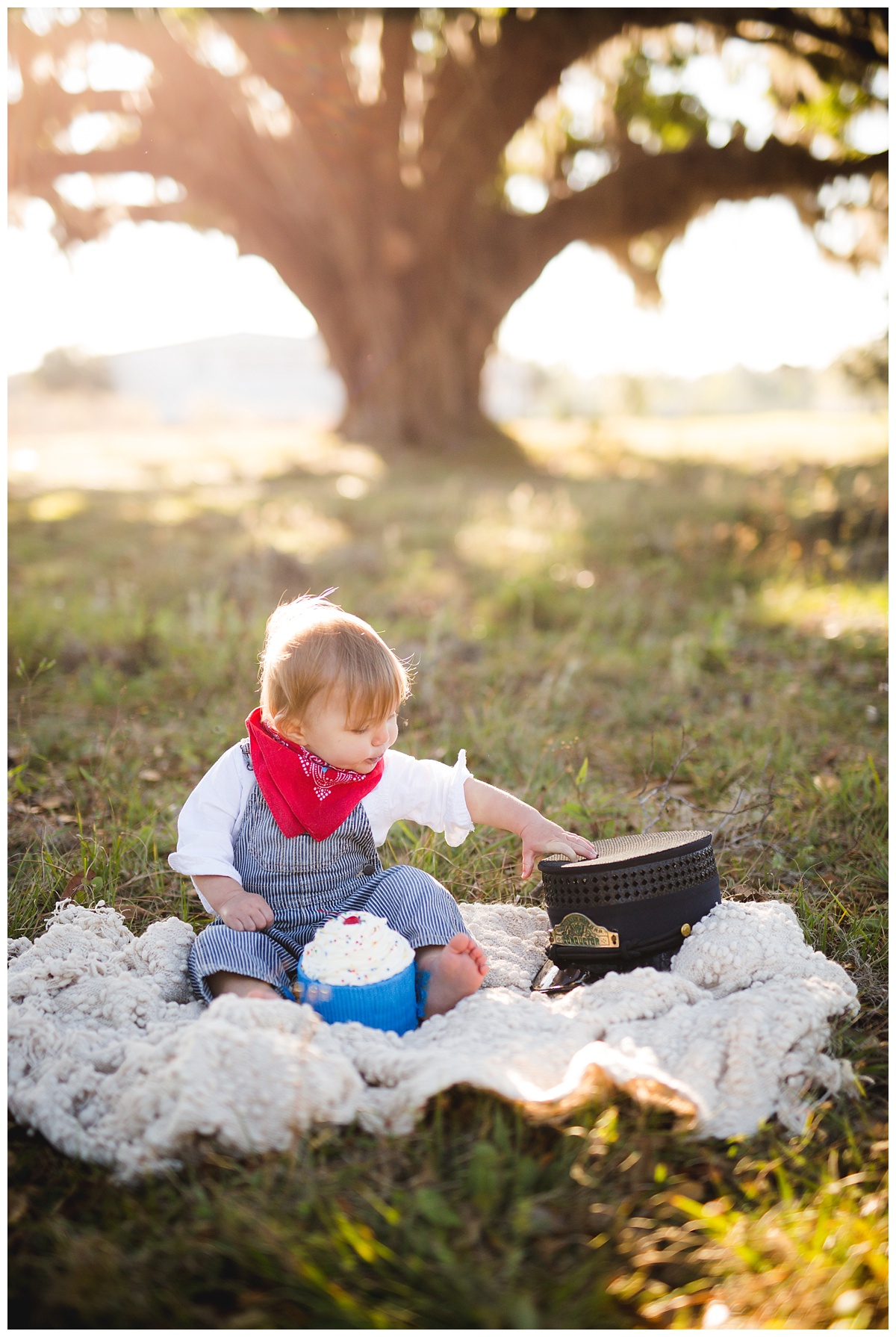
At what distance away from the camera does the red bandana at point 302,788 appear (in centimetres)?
209

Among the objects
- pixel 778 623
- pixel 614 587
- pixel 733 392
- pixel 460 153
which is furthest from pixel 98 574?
pixel 733 392

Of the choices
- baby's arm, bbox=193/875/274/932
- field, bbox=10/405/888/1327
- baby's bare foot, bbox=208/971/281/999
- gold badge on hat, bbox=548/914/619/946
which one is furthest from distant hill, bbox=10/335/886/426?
baby's bare foot, bbox=208/971/281/999

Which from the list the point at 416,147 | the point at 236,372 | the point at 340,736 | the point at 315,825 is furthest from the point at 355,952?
the point at 236,372

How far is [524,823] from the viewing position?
2.24 metres

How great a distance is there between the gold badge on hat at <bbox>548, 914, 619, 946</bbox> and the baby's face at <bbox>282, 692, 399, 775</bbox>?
0.59 m

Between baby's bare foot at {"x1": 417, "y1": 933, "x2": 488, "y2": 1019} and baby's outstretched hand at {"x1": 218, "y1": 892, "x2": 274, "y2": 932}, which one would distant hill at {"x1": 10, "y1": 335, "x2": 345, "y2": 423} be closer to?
baby's outstretched hand at {"x1": 218, "y1": 892, "x2": 274, "y2": 932}

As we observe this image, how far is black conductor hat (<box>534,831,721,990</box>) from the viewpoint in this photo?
2.04m

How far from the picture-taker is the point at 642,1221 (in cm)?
141

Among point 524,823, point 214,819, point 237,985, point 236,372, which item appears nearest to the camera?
point 237,985

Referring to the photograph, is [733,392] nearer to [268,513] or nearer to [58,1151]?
[268,513]

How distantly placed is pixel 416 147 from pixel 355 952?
12293 millimetres

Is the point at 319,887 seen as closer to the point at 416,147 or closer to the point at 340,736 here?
the point at 340,736

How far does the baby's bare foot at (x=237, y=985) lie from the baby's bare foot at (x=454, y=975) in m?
0.33

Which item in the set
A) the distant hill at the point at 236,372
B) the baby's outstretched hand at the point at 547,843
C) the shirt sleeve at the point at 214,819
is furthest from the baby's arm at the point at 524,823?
the distant hill at the point at 236,372
